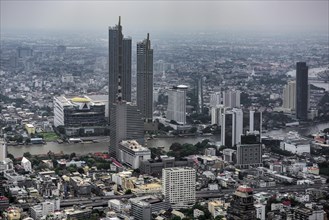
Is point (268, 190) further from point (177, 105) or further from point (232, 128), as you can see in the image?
point (177, 105)

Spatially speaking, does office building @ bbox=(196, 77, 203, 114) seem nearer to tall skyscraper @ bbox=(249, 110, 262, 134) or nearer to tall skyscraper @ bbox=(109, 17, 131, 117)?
tall skyscraper @ bbox=(109, 17, 131, 117)

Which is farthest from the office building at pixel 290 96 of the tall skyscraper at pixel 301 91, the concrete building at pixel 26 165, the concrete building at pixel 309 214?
the concrete building at pixel 309 214

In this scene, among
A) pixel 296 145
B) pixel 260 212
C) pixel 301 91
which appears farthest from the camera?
pixel 301 91

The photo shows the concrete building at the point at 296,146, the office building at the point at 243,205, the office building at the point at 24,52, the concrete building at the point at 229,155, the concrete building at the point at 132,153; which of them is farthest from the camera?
the office building at the point at 24,52

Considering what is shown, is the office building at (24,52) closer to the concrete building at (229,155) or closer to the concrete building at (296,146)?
the concrete building at (296,146)

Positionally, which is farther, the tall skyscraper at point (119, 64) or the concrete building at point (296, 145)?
the tall skyscraper at point (119, 64)

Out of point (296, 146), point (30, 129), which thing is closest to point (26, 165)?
point (30, 129)

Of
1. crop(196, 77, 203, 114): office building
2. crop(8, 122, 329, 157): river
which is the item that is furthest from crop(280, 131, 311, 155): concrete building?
crop(196, 77, 203, 114): office building
